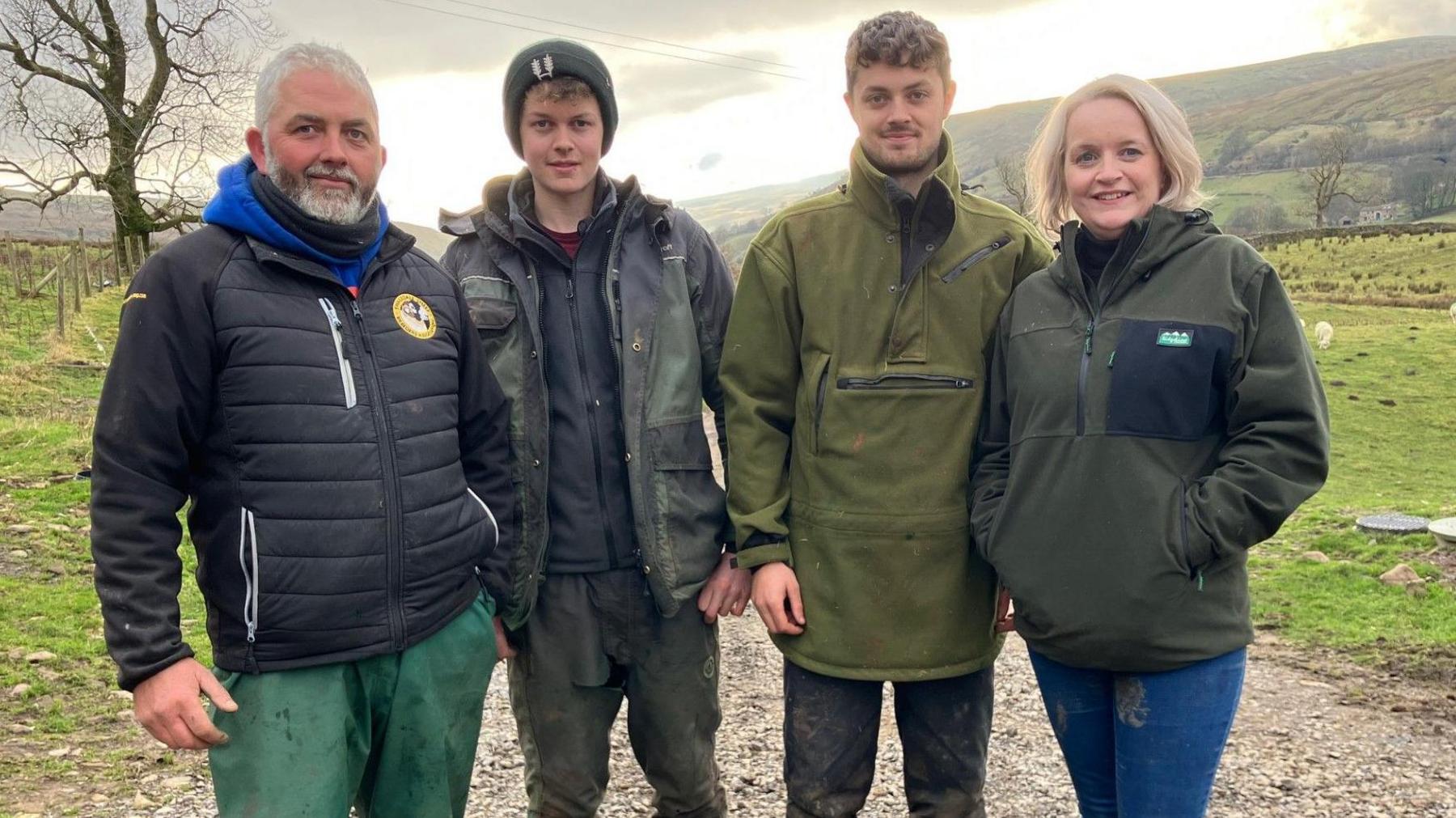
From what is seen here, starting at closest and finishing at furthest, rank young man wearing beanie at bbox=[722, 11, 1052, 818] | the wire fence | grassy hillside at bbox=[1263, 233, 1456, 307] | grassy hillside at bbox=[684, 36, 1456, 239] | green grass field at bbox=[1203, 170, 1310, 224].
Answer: young man wearing beanie at bbox=[722, 11, 1052, 818] → the wire fence → grassy hillside at bbox=[1263, 233, 1456, 307] → green grass field at bbox=[1203, 170, 1310, 224] → grassy hillside at bbox=[684, 36, 1456, 239]

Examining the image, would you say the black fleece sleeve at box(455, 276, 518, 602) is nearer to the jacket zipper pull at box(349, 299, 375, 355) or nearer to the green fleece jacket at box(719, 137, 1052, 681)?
the jacket zipper pull at box(349, 299, 375, 355)

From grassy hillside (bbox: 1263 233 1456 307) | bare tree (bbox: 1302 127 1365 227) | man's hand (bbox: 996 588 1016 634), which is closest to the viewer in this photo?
man's hand (bbox: 996 588 1016 634)

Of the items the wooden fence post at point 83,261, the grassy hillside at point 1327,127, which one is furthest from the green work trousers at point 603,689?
the grassy hillside at point 1327,127

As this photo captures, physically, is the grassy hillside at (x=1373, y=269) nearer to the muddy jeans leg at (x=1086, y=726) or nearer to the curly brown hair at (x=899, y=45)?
the curly brown hair at (x=899, y=45)

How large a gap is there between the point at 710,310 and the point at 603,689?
1396mm

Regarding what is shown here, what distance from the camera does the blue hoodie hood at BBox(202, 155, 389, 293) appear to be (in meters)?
2.61

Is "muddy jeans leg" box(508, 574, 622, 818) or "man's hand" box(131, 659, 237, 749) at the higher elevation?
"man's hand" box(131, 659, 237, 749)

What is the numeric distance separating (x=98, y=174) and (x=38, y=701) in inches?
946

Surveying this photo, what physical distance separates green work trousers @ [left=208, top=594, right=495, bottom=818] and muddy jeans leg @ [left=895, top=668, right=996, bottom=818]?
1.39 meters

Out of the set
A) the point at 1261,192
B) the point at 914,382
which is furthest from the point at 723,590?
the point at 1261,192

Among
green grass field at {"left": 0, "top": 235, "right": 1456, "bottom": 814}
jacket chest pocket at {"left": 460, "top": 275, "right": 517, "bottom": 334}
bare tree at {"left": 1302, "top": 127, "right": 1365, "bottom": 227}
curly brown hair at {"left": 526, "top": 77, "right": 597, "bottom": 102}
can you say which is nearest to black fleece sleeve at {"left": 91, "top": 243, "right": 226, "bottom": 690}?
jacket chest pocket at {"left": 460, "top": 275, "right": 517, "bottom": 334}

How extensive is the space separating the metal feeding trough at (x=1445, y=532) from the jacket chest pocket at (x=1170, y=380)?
24.2ft

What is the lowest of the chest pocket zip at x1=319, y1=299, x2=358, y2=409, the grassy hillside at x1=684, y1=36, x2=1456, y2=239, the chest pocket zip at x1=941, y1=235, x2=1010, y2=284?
the chest pocket zip at x1=319, y1=299, x2=358, y2=409

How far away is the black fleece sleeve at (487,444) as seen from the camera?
3016mm
